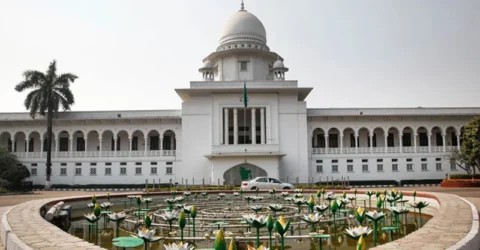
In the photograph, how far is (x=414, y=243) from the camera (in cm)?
588

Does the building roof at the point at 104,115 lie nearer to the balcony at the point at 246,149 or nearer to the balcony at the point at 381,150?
the balcony at the point at 246,149

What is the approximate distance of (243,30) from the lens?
141ft

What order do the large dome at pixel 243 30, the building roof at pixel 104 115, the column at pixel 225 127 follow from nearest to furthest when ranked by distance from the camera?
the column at pixel 225 127, the building roof at pixel 104 115, the large dome at pixel 243 30

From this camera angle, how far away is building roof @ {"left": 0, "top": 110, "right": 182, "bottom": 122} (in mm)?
39875

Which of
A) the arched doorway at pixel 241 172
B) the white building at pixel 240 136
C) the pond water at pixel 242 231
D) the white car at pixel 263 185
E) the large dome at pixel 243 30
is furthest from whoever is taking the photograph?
the large dome at pixel 243 30

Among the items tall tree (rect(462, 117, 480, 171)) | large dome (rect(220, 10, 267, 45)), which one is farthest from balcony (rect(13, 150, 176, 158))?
tall tree (rect(462, 117, 480, 171))

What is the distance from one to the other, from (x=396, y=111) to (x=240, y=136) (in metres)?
14.7

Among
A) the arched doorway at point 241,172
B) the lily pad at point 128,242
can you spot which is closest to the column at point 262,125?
the arched doorway at point 241,172

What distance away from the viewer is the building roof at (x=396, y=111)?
39.6 m

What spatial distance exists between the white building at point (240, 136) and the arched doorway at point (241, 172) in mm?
84

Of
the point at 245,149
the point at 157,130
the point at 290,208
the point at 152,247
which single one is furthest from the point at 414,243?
the point at 157,130

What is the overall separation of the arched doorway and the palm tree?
51.8ft

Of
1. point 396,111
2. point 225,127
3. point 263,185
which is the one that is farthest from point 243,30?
point 263,185

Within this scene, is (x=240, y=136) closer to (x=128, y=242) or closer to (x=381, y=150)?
(x=381, y=150)
